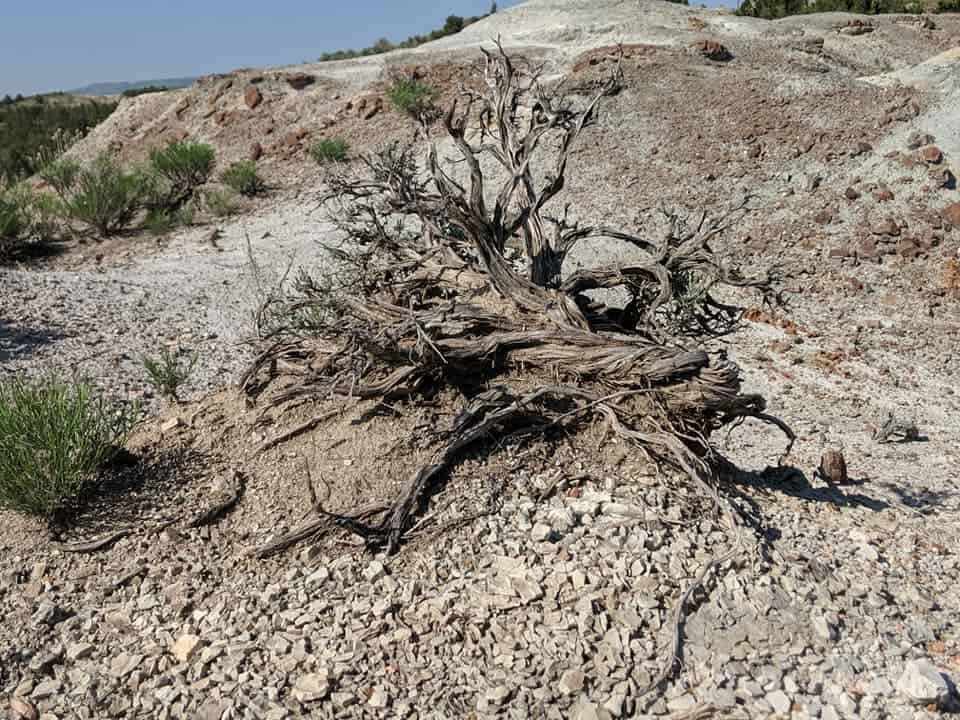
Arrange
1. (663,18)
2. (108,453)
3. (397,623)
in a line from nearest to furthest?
1. (397,623)
2. (108,453)
3. (663,18)

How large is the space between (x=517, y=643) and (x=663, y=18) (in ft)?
59.0

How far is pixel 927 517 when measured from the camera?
4.40m

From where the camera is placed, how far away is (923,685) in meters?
2.78

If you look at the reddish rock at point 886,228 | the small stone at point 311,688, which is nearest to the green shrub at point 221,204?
the reddish rock at point 886,228

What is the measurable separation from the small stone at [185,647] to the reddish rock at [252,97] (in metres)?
14.1

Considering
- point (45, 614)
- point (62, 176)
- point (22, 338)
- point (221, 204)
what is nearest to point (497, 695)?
point (45, 614)

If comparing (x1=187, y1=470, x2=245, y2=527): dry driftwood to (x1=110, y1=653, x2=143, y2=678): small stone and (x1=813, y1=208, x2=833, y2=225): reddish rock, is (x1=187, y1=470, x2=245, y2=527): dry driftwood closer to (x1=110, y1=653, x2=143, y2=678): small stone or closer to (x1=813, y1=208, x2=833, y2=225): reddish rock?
→ (x1=110, y1=653, x2=143, y2=678): small stone

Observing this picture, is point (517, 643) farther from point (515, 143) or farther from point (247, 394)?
point (515, 143)

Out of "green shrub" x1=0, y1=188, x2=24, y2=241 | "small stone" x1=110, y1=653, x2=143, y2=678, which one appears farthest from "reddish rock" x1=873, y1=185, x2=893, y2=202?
"green shrub" x1=0, y1=188, x2=24, y2=241

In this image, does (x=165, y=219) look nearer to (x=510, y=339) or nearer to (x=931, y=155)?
(x=510, y=339)

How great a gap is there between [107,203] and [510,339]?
8.66 m

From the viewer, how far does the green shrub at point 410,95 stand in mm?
13555

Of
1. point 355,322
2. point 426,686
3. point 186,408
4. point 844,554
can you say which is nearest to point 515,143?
point 355,322

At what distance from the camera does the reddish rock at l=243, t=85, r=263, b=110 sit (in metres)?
15.5
